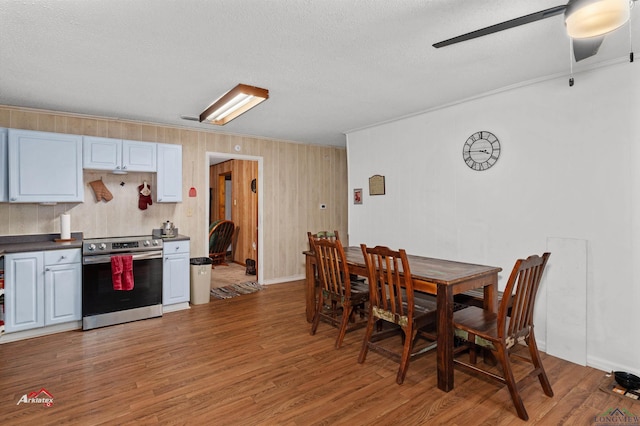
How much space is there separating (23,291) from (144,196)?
162 cm

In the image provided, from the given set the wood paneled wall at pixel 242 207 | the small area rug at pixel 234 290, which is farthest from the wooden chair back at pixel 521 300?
the wood paneled wall at pixel 242 207

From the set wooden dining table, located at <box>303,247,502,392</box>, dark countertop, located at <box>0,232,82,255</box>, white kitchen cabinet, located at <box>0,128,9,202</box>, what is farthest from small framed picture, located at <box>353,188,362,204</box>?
white kitchen cabinet, located at <box>0,128,9,202</box>

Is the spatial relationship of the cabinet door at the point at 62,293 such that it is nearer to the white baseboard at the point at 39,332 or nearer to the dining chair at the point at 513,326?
the white baseboard at the point at 39,332

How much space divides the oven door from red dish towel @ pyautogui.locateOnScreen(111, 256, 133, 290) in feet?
0.24

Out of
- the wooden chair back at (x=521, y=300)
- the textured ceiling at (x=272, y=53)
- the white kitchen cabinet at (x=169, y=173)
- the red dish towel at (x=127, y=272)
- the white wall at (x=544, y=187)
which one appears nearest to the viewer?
the textured ceiling at (x=272, y=53)

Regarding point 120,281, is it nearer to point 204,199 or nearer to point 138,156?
point 138,156

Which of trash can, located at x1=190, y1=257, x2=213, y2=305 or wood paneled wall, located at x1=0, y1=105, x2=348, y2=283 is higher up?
wood paneled wall, located at x1=0, y1=105, x2=348, y2=283

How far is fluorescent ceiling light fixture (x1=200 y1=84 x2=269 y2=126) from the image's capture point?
3145 mm

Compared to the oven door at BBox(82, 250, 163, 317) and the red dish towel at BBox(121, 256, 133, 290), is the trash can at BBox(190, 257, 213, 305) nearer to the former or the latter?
the oven door at BBox(82, 250, 163, 317)

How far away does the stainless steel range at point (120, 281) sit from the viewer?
3596mm

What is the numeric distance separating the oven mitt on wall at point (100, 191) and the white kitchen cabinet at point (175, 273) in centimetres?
95

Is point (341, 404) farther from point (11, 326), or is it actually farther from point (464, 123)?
point (11, 326)

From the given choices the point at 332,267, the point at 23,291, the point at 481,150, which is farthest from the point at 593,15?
the point at 23,291

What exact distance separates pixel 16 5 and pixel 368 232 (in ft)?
13.3
